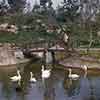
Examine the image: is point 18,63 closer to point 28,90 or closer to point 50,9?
point 28,90

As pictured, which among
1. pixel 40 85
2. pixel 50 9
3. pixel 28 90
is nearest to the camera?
pixel 28 90

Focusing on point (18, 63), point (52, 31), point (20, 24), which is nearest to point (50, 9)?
point (20, 24)

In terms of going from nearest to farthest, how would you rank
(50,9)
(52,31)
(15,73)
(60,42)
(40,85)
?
(40,85) → (15,73) → (60,42) → (52,31) → (50,9)

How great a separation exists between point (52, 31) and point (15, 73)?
41.2 ft

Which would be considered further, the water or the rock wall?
the rock wall

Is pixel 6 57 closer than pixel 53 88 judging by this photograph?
No

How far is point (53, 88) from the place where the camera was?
680 inches

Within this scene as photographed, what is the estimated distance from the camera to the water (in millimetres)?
15555

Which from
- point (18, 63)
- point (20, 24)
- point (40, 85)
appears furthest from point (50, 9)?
point (40, 85)

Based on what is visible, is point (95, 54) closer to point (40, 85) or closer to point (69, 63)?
point (69, 63)

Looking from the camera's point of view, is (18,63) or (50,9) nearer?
(18,63)

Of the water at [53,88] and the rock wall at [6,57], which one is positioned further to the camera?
the rock wall at [6,57]

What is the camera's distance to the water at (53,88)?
15555 millimetres

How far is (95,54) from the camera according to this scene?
25.1 metres
